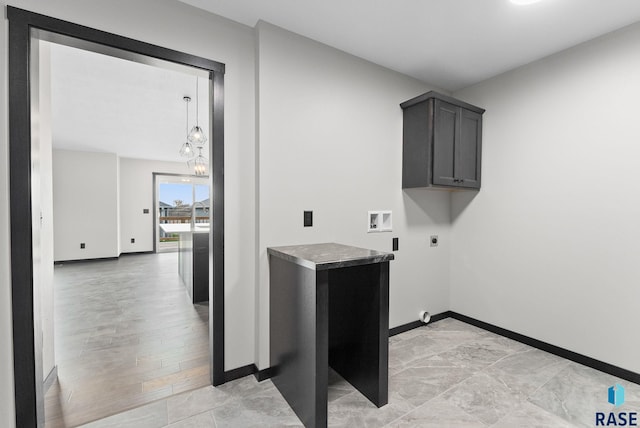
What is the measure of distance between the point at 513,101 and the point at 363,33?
1.60 m

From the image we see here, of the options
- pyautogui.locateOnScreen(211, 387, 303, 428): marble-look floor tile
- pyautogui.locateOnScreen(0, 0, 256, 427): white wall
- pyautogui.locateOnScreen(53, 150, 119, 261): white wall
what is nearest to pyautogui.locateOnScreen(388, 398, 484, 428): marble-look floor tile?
pyautogui.locateOnScreen(211, 387, 303, 428): marble-look floor tile

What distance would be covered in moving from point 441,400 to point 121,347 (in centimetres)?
262

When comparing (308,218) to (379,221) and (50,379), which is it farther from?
(50,379)

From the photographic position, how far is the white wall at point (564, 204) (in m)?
2.04

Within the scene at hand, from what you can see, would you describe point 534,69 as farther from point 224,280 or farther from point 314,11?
point 224,280

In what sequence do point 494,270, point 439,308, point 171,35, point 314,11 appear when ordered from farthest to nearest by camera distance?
point 439,308
point 494,270
point 314,11
point 171,35

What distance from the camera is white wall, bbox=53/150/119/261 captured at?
6188 millimetres

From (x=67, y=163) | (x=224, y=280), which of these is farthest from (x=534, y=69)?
(x=67, y=163)

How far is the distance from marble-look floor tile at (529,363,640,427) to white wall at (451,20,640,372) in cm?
19

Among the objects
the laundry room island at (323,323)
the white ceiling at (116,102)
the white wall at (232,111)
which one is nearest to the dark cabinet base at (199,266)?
the white ceiling at (116,102)

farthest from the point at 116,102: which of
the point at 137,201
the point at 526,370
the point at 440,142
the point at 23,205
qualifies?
the point at 526,370

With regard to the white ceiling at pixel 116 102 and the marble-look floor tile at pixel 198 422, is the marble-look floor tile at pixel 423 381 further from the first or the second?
the white ceiling at pixel 116 102

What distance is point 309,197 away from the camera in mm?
2223

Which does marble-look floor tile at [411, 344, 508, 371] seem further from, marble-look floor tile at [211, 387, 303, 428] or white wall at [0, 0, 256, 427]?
white wall at [0, 0, 256, 427]
